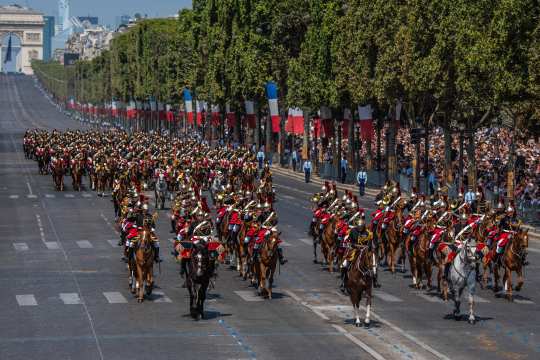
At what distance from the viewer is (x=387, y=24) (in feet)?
294

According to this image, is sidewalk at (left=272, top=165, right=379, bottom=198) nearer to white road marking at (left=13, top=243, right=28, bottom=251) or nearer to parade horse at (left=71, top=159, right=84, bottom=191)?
parade horse at (left=71, top=159, right=84, bottom=191)

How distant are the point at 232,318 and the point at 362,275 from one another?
358 centimetres

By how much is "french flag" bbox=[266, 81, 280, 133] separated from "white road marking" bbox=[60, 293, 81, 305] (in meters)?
72.7

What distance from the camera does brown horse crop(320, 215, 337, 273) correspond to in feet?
147

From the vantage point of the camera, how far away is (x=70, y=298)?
1554 inches

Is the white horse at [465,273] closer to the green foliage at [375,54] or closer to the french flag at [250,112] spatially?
the green foliage at [375,54]

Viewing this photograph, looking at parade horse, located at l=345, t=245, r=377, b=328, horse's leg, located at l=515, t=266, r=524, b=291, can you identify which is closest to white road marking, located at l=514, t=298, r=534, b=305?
horse's leg, located at l=515, t=266, r=524, b=291

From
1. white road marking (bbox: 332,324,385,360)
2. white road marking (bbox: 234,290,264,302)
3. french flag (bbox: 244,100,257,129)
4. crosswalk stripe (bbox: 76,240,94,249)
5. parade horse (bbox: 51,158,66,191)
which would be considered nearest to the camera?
white road marking (bbox: 332,324,385,360)

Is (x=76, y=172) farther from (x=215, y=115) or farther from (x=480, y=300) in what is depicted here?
(x=215, y=115)

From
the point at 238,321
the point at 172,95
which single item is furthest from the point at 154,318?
the point at 172,95

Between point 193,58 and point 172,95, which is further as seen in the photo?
point 172,95

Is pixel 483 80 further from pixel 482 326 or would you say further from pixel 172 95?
pixel 172 95

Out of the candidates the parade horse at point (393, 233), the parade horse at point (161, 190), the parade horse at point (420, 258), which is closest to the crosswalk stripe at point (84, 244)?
the parade horse at point (393, 233)

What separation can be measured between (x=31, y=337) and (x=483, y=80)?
40755mm
